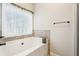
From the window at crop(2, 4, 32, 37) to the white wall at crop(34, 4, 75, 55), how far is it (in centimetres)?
16

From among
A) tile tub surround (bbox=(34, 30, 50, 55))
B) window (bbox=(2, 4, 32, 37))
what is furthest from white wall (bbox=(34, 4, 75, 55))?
window (bbox=(2, 4, 32, 37))

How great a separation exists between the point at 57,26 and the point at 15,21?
0.74m

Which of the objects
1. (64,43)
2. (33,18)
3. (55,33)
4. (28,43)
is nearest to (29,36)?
(28,43)

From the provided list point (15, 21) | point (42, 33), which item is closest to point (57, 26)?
point (42, 33)

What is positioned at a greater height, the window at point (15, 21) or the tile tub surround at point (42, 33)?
the window at point (15, 21)

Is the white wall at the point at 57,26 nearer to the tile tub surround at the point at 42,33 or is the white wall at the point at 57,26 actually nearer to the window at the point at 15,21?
the tile tub surround at the point at 42,33

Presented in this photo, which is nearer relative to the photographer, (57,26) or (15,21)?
(57,26)

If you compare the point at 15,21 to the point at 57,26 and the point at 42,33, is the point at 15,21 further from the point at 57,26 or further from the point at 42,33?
the point at 57,26

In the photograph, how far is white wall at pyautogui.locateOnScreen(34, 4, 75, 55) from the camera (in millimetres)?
1769

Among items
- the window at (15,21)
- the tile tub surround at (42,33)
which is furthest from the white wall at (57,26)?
the window at (15,21)

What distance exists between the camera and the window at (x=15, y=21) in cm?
186

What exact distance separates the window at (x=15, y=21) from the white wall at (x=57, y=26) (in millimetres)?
163

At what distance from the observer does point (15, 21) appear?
2.01 metres

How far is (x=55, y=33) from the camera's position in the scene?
182cm
